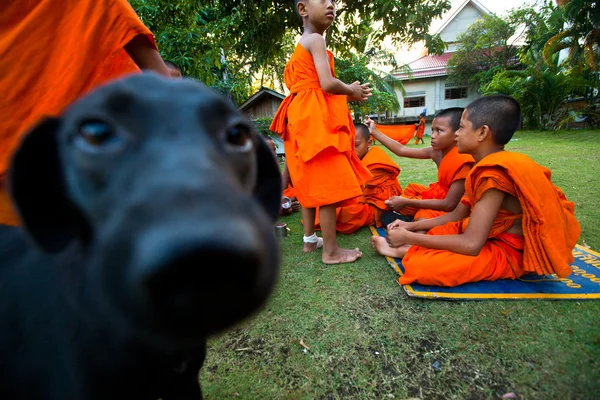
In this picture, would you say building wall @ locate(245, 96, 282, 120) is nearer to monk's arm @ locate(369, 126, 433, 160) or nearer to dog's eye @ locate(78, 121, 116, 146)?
monk's arm @ locate(369, 126, 433, 160)

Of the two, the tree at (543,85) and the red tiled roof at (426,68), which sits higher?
the red tiled roof at (426,68)

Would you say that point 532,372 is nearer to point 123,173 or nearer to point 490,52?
point 123,173

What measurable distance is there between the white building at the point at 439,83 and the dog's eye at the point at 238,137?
91.7 ft

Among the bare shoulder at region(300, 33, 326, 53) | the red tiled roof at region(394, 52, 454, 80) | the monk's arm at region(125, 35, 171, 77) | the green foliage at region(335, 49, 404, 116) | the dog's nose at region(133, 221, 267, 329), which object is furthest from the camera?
the red tiled roof at region(394, 52, 454, 80)

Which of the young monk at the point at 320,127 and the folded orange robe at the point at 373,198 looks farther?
the folded orange robe at the point at 373,198

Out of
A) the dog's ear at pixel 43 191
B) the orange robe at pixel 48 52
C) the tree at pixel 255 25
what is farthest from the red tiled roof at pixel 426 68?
the dog's ear at pixel 43 191

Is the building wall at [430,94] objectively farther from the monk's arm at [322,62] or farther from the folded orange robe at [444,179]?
the monk's arm at [322,62]

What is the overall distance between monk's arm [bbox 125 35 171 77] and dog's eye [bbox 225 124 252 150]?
712mm

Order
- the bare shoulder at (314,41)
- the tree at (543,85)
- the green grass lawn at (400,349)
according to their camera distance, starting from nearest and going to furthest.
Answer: the green grass lawn at (400,349) → the bare shoulder at (314,41) → the tree at (543,85)

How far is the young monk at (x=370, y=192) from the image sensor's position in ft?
12.3

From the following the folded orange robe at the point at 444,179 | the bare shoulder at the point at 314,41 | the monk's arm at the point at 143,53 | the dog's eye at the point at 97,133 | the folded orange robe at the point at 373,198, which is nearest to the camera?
the dog's eye at the point at 97,133

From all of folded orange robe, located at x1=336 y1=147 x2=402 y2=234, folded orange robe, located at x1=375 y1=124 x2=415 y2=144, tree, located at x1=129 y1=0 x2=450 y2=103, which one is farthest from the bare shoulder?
tree, located at x1=129 y1=0 x2=450 y2=103

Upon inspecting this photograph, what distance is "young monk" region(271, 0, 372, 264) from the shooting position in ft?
8.39

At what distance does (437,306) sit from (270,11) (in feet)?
20.1
